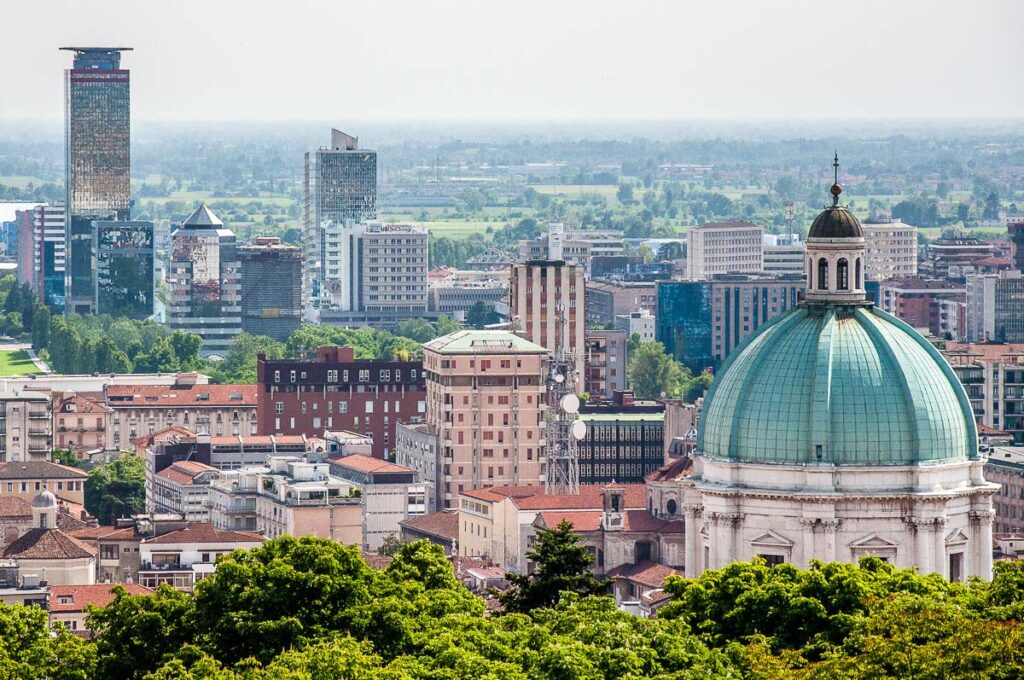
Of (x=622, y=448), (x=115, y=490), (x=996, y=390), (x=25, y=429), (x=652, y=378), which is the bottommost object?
(x=115, y=490)

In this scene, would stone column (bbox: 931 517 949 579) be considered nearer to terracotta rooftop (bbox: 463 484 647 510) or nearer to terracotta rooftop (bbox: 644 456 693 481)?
terracotta rooftop (bbox: 644 456 693 481)

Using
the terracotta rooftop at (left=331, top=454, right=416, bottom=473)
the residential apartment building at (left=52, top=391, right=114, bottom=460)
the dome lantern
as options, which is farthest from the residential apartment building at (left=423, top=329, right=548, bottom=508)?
the dome lantern

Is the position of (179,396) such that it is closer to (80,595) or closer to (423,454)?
(423,454)

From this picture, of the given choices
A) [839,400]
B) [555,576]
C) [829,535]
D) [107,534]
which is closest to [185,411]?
[107,534]

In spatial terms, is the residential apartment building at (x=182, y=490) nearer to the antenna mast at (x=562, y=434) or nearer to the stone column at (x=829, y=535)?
the antenna mast at (x=562, y=434)

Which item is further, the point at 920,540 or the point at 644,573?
the point at 644,573

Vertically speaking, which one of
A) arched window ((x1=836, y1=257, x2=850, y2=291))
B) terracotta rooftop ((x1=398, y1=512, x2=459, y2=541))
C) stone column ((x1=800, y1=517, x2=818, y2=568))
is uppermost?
arched window ((x1=836, y1=257, x2=850, y2=291))

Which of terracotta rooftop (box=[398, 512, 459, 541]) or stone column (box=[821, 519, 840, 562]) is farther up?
stone column (box=[821, 519, 840, 562])

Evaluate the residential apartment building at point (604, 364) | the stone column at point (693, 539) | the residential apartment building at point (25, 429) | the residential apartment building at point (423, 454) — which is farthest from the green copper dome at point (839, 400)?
the residential apartment building at point (604, 364)

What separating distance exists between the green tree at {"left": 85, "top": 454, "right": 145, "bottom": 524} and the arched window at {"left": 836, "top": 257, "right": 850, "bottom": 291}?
224 ft

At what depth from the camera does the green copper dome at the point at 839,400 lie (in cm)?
7244

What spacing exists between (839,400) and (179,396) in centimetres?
10620

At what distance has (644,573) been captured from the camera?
355 ft

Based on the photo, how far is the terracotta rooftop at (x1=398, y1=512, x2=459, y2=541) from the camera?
5074 inches
